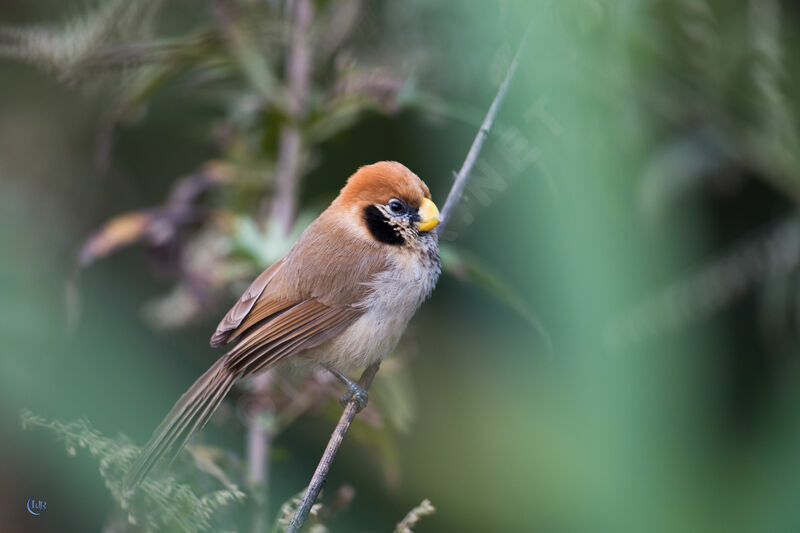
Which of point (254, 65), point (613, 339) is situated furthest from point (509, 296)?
point (254, 65)

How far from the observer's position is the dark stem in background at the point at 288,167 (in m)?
1.56

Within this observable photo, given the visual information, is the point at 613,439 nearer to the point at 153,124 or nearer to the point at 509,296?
the point at 509,296

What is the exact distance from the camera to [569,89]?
111 centimetres

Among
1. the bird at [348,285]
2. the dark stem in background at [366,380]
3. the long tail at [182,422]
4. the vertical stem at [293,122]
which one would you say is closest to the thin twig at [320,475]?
the dark stem in background at [366,380]

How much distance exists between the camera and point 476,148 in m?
1.12

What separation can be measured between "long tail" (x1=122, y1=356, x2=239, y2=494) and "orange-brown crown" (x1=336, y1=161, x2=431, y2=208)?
16.0 inches

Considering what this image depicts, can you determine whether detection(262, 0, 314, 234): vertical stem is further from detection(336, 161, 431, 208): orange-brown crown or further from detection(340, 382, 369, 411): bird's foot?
detection(340, 382, 369, 411): bird's foot

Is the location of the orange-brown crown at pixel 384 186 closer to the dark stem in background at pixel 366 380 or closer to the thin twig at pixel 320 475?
the dark stem in background at pixel 366 380

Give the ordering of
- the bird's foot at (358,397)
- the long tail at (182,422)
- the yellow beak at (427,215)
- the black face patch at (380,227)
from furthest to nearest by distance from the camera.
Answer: the black face patch at (380,227) < the yellow beak at (427,215) < the bird's foot at (358,397) < the long tail at (182,422)

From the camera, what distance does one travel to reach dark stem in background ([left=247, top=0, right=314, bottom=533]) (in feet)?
5.10

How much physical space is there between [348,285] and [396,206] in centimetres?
20

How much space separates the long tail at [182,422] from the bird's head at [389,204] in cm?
40

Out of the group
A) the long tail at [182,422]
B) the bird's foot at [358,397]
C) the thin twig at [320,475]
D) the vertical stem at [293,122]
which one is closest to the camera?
the thin twig at [320,475]

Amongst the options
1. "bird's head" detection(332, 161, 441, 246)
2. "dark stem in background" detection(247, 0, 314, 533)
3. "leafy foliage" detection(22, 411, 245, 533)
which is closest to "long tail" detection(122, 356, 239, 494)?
"leafy foliage" detection(22, 411, 245, 533)
